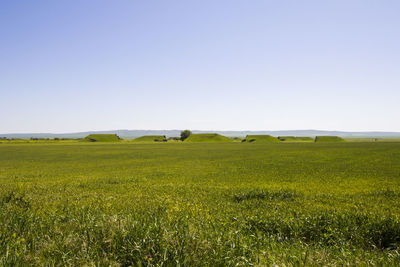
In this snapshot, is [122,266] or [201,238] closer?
[122,266]

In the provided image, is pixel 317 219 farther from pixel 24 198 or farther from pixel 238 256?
pixel 24 198

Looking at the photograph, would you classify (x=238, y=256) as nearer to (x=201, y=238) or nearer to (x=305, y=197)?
(x=201, y=238)

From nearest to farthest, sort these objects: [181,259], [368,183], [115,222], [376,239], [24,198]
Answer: [181,259], [115,222], [376,239], [24,198], [368,183]

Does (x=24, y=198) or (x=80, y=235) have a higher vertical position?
(x=80, y=235)

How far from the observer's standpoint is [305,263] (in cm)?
408

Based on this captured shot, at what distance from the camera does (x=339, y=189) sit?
14.6 meters

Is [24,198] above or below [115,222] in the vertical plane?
below

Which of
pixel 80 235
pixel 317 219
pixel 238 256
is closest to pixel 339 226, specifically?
pixel 317 219

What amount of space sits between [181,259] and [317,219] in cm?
520

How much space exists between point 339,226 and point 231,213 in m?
3.78

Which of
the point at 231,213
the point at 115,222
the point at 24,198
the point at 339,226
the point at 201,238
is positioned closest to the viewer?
the point at 201,238

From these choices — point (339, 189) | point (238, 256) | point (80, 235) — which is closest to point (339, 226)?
point (238, 256)

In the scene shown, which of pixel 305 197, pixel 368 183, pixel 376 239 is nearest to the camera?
pixel 376 239

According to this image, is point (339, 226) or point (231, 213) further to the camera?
point (231, 213)
